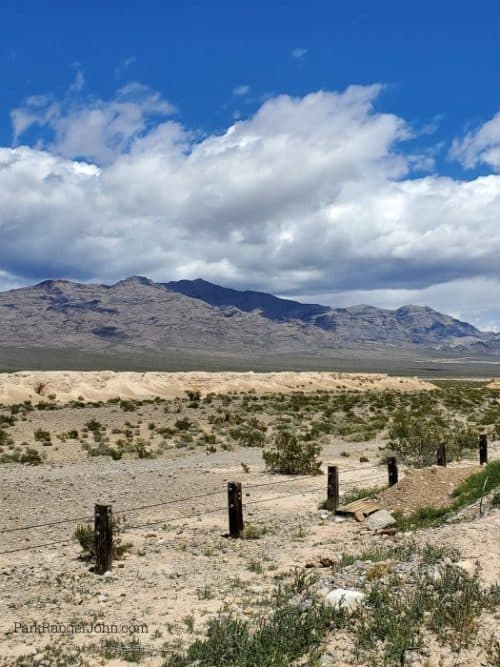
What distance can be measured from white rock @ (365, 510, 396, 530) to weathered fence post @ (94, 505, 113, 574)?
557 cm

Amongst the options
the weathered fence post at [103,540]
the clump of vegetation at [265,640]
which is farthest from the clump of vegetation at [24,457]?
the clump of vegetation at [265,640]

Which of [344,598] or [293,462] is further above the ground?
[344,598]

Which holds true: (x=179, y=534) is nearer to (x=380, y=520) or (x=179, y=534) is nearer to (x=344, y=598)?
(x=380, y=520)

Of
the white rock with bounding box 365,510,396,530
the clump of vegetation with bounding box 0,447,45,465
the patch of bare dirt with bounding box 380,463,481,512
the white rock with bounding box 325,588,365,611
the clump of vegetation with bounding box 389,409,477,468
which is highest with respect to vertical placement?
the white rock with bounding box 325,588,365,611

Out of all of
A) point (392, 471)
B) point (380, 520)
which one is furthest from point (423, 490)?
point (380, 520)

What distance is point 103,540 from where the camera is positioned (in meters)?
10.2

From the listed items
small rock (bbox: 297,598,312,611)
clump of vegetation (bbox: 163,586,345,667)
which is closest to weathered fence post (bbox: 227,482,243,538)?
small rock (bbox: 297,598,312,611)

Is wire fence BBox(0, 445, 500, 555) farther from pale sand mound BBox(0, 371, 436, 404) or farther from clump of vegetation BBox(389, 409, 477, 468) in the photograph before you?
pale sand mound BBox(0, 371, 436, 404)

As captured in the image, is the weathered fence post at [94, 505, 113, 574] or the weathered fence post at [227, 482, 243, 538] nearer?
the weathered fence post at [94, 505, 113, 574]

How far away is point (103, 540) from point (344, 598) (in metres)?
4.47

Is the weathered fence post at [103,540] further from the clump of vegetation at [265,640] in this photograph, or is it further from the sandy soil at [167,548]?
the clump of vegetation at [265,640]

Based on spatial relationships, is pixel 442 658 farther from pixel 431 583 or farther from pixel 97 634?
pixel 97 634

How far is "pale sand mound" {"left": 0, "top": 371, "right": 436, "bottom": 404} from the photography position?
55.0 meters

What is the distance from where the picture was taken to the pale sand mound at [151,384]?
181ft
